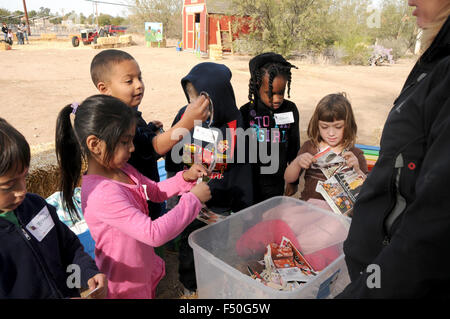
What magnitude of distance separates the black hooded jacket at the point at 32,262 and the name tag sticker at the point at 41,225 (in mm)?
12

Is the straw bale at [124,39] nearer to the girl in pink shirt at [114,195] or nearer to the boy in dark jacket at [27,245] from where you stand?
the girl in pink shirt at [114,195]

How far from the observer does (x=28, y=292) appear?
119 cm

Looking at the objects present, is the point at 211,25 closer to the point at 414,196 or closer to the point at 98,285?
the point at 98,285

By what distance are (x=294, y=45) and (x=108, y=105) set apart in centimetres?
1610

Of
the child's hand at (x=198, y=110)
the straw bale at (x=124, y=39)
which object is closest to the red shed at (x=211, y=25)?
the straw bale at (x=124, y=39)

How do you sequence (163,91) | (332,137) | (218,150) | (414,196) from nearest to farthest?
(414,196), (218,150), (332,137), (163,91)

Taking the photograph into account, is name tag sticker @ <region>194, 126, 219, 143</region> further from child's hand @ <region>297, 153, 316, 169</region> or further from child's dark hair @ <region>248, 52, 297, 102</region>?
child's dark hair @ <region>248, 52, 297, 102</region>

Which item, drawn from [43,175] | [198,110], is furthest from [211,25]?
[198,110]

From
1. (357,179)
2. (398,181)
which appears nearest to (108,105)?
(398,181)

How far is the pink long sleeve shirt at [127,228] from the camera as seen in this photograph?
55.4 inches

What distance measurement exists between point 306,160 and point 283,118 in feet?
1.59

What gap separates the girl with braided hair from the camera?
2.43 meters

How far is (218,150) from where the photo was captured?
2.05 meters

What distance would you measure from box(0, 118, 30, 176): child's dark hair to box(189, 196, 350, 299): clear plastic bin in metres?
0.84
